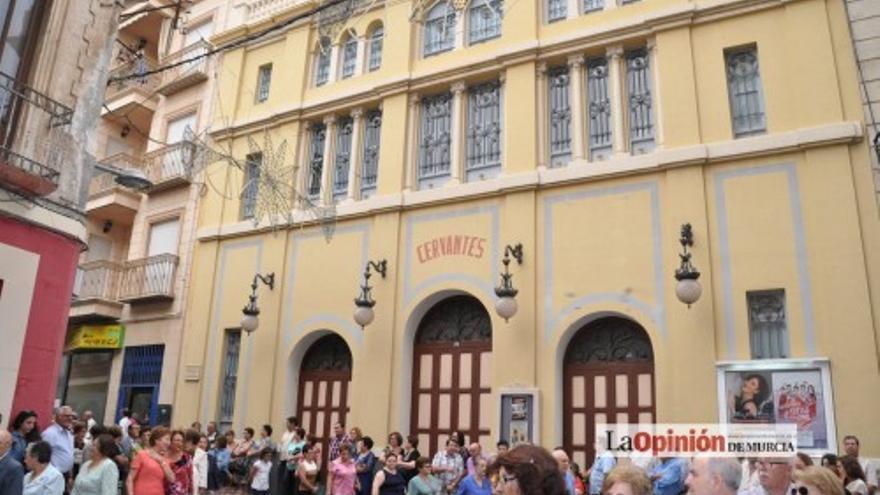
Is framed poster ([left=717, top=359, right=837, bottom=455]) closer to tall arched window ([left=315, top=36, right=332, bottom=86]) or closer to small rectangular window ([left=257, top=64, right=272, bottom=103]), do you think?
tall arched window ([left=315, top=36, right=332, bottom=86])

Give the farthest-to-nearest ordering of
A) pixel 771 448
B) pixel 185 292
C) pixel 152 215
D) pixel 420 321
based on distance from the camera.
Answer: pixel 152 215
pixel 185 292
pixel 420 321
pixel 771 448

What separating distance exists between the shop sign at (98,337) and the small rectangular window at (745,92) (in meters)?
14.9

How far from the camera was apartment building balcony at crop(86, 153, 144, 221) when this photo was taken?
19.6 metres

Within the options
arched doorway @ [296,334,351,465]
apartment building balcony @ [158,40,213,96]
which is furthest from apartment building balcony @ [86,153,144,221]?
arched doorway @ [296,334,351,465]

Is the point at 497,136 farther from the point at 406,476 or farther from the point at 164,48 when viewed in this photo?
the point at 164,48

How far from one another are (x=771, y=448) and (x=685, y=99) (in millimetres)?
7105

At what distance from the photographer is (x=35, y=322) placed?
29.2 ft

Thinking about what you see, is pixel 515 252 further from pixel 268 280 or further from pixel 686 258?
pixel 268 280

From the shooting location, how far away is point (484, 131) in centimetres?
1473

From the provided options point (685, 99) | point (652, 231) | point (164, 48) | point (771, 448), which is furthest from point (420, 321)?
point (164, 48)

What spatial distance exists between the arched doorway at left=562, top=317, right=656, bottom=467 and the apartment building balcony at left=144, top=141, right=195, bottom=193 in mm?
10484

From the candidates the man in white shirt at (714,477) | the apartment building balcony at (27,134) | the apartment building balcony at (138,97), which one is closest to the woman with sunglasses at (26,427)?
the apartment building balcony at (27,134)

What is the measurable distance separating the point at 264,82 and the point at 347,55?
→ 2.68m

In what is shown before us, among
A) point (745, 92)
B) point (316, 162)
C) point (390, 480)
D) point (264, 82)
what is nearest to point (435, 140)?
point (316, 162)
